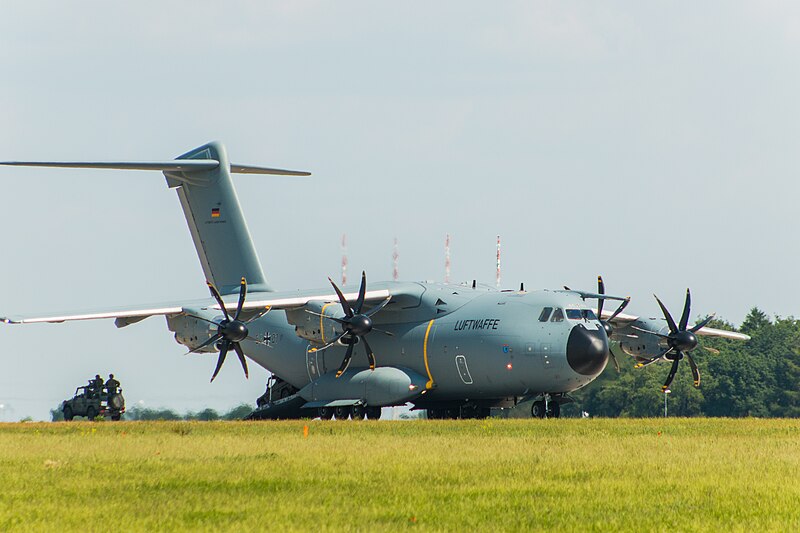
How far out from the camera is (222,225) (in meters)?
40.7

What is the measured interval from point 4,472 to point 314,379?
21.9 m

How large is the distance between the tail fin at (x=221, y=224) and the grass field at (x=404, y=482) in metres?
16.4

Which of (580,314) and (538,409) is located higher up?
(580,314)

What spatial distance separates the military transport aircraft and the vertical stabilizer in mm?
35

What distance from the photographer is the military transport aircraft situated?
32.7 m

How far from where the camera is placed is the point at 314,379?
1508 inches

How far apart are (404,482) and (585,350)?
57.1 ft

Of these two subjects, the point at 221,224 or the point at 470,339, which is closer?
the point at 470,339

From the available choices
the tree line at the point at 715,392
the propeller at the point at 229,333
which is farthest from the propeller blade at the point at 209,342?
the tree line at the point at 715,392

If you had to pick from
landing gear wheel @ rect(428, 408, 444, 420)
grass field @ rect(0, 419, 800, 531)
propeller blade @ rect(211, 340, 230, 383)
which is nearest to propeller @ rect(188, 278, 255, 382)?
propeller blade @ rect(211, 340, 230, 383)

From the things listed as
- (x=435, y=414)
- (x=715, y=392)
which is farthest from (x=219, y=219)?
(x=715, y=392)

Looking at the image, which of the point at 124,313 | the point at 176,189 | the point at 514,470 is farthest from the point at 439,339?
the point at 514,470

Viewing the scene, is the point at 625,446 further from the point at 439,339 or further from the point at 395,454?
the point at 439,339

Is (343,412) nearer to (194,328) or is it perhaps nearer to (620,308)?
(194,328)
